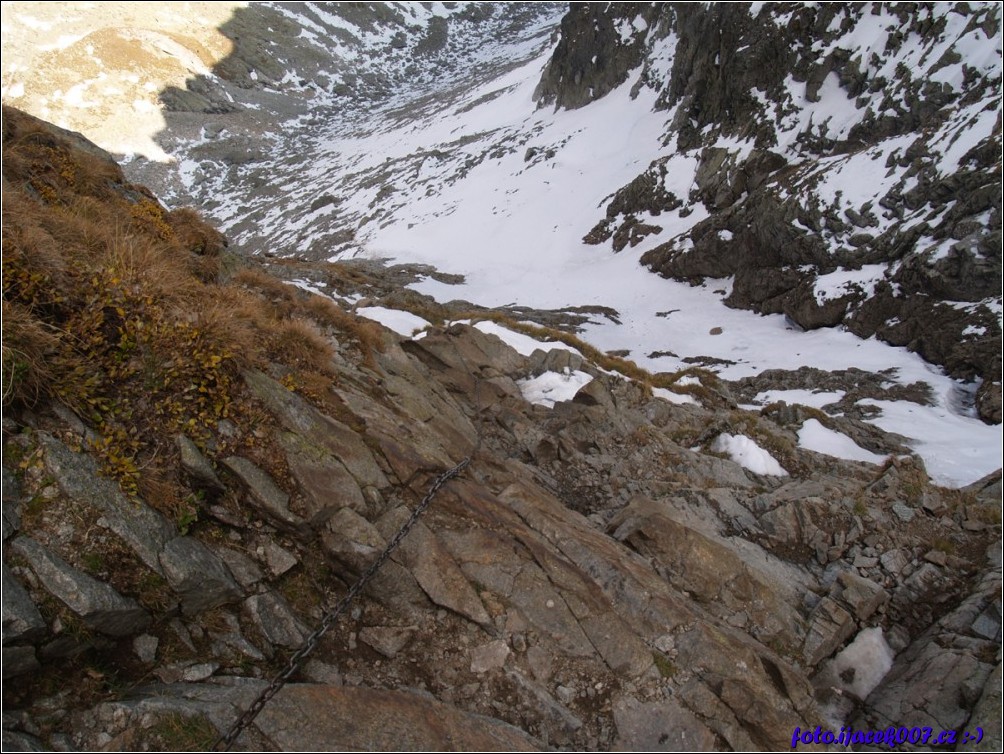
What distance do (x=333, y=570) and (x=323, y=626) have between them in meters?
0.61

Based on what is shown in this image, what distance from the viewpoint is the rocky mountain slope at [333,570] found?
362 centimetres

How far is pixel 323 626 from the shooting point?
426 centimetres

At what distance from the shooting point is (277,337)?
6332mm

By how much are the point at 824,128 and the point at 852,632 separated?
3266 cm

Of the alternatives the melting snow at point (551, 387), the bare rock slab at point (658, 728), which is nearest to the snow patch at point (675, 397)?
the melting snow at point (551, 387)

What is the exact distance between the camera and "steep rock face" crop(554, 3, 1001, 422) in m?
20.8

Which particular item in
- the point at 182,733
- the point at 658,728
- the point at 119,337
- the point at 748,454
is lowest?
the point at 748,454

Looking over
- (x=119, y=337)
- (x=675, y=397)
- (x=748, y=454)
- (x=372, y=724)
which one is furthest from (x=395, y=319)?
(x=372, y=724)

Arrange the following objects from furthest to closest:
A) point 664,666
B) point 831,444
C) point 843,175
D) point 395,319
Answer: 1. point 843,175
2. point 395,319
3. point 831,444
4. point 664,666

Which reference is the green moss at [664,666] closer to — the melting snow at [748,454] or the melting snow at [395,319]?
the melting snow at [748,454]

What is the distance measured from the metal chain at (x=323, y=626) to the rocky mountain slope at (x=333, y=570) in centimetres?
8

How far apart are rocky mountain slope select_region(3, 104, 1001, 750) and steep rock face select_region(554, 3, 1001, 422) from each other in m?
15.8

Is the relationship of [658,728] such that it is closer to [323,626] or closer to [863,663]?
[323,626]

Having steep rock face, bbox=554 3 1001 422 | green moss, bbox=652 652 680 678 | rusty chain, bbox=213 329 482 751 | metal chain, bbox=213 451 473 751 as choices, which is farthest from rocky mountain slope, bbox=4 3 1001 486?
metal chain, bbox=213 451 473 751
